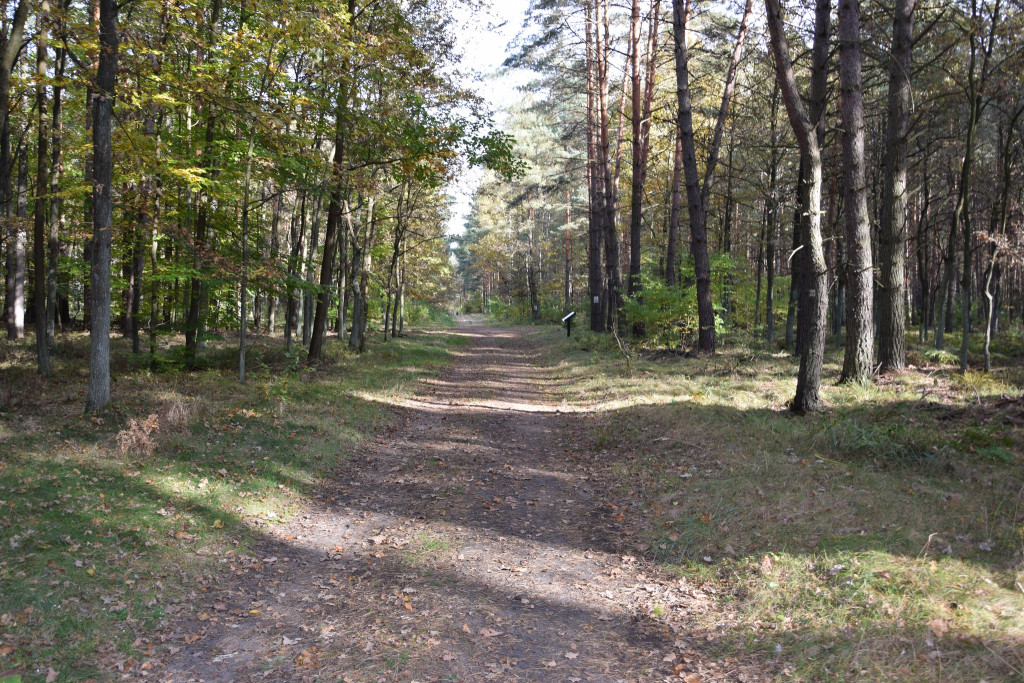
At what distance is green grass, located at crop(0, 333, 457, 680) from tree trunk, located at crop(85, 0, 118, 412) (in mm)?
983

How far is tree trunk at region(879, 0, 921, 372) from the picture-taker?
10703 mm

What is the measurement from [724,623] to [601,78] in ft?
66.2

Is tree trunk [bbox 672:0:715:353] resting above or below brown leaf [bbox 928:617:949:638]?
above

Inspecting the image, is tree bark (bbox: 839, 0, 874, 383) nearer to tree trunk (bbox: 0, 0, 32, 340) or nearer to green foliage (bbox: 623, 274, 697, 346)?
green foliage (bbox: 623, 274, 697, 346)

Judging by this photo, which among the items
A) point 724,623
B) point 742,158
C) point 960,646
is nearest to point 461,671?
point 724,623

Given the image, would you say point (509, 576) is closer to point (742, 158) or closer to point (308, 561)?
point (308, 561)

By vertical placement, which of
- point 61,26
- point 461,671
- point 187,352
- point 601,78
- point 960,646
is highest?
point 601,78

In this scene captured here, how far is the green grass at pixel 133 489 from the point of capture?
3967 millimetres

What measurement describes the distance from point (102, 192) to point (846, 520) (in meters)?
9.65

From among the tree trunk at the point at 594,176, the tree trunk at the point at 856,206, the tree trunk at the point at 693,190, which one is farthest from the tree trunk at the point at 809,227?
the tree trunk at the point at 594,176

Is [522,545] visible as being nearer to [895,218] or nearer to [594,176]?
[895,218]

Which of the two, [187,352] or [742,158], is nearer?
[187,352]

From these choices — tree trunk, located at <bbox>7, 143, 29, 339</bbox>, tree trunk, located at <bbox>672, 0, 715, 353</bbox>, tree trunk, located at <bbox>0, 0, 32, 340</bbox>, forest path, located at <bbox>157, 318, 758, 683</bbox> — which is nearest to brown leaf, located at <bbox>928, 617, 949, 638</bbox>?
forest path, located at <bbox>157, 318, 758, 683</bbox>

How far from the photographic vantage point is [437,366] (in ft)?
62.5
